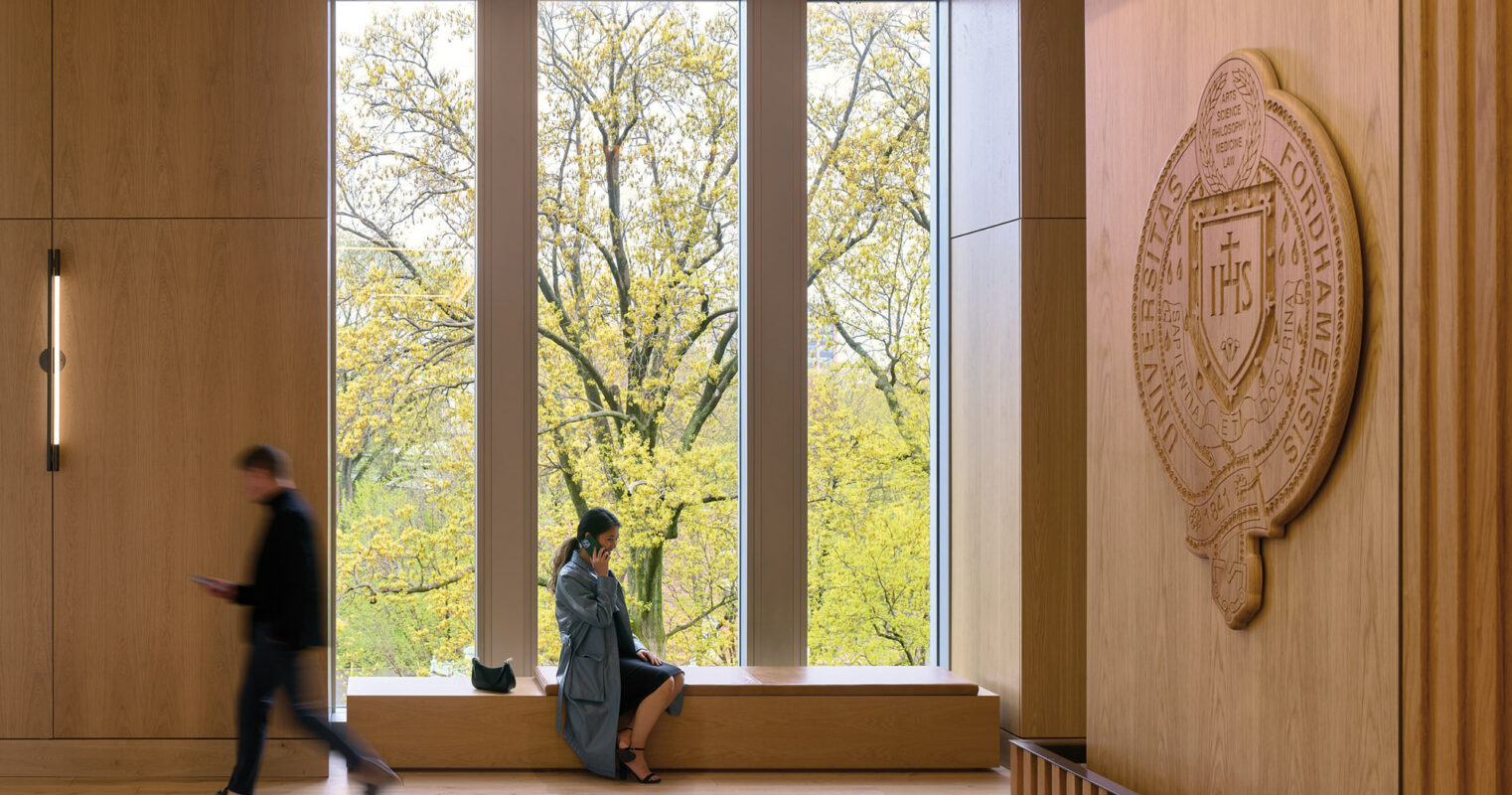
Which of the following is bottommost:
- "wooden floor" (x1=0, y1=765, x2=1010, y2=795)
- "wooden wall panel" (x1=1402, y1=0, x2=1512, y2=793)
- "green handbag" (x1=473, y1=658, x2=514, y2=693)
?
"wooden floor" (x1=0, y1=765, x2=1010, y2=795)

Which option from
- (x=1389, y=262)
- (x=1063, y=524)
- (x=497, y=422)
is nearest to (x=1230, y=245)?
(x=1389, y=262)

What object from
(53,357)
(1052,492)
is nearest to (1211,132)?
(1052,492)

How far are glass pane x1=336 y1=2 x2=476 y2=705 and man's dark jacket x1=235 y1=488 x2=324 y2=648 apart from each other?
4.54 ft

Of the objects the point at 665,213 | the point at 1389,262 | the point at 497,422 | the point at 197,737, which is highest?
the point at 665,213

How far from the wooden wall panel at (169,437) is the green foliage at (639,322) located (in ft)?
1.52

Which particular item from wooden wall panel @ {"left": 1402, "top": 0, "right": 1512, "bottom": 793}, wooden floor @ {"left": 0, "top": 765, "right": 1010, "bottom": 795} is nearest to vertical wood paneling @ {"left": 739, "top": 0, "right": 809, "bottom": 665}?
wooden floor @ {"left": 0, "top": 765, "right": 1010, "bottom": 795}

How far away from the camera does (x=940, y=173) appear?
596 centimetres

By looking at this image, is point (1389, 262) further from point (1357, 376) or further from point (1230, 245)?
point (1230, 245)

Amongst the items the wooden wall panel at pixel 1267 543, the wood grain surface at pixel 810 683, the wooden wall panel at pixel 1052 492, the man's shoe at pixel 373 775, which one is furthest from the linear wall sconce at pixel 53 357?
the wooden wall panel at pixel 1267 543

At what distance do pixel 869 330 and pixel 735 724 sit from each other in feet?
7.13

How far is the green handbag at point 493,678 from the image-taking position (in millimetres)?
5137

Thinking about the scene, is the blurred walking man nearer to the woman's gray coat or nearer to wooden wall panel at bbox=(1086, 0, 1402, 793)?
the woman's gray coat

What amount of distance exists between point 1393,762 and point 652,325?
4.34 metres

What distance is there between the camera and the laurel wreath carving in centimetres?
230
